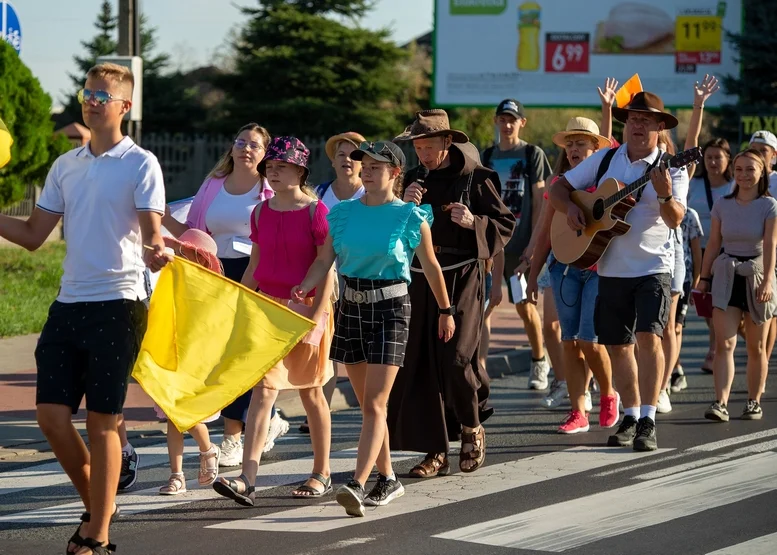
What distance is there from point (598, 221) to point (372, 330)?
2.20 metres

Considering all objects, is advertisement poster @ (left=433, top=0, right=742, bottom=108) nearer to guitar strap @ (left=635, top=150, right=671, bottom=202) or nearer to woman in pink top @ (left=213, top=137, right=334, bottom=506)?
guitar strap @ (left=635, top=150, right=671, bottom=202)

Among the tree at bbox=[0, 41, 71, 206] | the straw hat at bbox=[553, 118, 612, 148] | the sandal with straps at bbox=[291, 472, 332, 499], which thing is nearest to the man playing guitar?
the straw hat at bbox=[553, 118, 612, 148]

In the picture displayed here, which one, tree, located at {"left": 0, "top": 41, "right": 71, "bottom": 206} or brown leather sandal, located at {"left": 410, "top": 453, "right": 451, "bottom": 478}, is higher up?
tree, located at {"left": 0, "top": 41, "right": 71, "bottom": 206}

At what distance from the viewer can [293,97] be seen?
4247 centimetres

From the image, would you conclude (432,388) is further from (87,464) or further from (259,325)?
(87,464)

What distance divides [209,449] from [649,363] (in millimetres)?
2905

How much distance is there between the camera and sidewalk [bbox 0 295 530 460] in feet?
27.3

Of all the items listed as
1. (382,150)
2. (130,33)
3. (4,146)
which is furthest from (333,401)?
(130,33)

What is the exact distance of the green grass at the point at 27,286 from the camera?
1346cm

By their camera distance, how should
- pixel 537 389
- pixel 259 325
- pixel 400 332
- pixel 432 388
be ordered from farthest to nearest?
pixel 537 389
pixel 432 388
pixel 400 332
pixel 259 325

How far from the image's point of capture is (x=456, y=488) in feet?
23.3

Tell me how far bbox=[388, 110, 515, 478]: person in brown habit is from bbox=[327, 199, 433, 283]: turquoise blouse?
70 centimetres

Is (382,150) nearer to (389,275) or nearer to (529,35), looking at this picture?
(389,275)

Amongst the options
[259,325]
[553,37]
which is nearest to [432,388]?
[259,325]
